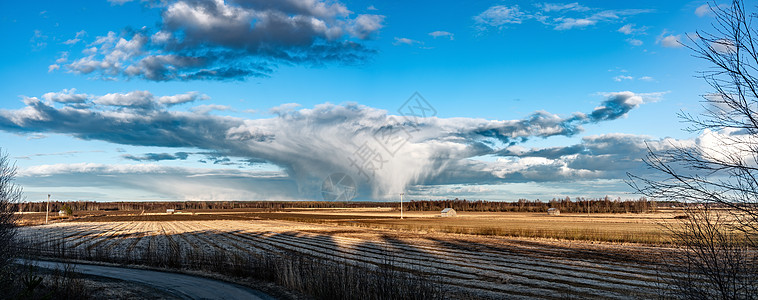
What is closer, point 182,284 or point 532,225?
point 182,284

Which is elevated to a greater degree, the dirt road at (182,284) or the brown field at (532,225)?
the dirt road at (182,284)

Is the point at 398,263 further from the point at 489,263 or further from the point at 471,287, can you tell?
the point at 471,287

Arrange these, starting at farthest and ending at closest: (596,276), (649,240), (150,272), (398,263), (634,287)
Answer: (649,240) < (398,263) < (150,272) < (596,276) < (634,287)

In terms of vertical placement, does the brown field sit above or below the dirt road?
below

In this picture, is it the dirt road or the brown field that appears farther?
the brown field

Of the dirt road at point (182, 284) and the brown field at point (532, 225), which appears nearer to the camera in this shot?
the dirt road at point (182, 284)

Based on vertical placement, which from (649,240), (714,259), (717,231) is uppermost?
(717,231)

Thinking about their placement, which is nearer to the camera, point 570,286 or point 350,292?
point 350,292

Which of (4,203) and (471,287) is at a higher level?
(4,203)

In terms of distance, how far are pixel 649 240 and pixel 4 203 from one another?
5057cm

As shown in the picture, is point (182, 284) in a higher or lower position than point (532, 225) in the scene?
higher

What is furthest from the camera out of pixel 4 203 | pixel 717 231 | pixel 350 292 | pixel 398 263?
pixel 398 263

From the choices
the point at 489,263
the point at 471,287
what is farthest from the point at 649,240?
the point at 471,287

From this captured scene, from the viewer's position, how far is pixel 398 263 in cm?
2784
